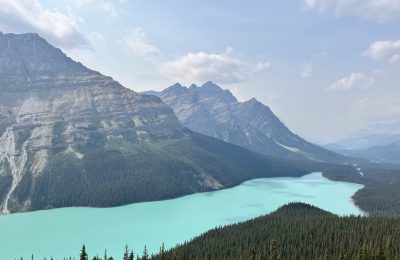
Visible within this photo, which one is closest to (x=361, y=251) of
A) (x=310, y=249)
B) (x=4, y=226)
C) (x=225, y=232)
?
(x=310, y=249)

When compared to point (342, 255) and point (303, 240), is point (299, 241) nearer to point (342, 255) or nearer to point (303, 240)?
point (303, 240)

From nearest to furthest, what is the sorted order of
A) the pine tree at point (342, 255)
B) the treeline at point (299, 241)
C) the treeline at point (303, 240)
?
the pine tree at point (342, 255) → the treeline at point (299, 241) → the treeline at point (303, 240)

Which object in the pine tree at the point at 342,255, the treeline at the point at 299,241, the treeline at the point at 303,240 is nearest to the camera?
the pine tree at the point at 342,255

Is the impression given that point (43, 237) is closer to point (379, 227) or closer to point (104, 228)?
point (104, 228)

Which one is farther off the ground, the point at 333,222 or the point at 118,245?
the point at 333,222

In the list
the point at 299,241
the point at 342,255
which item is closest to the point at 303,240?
the point at 299,241

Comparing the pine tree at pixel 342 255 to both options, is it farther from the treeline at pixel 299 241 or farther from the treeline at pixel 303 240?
the treeline at pixel 299 241

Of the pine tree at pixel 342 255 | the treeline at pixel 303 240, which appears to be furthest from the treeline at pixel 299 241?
the pine tree at pixel 342 255

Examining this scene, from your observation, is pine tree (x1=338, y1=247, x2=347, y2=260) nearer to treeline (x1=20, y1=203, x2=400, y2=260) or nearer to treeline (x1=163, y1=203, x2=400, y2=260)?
treeline (x1=163, y1=203, x2=400, y2=260)
